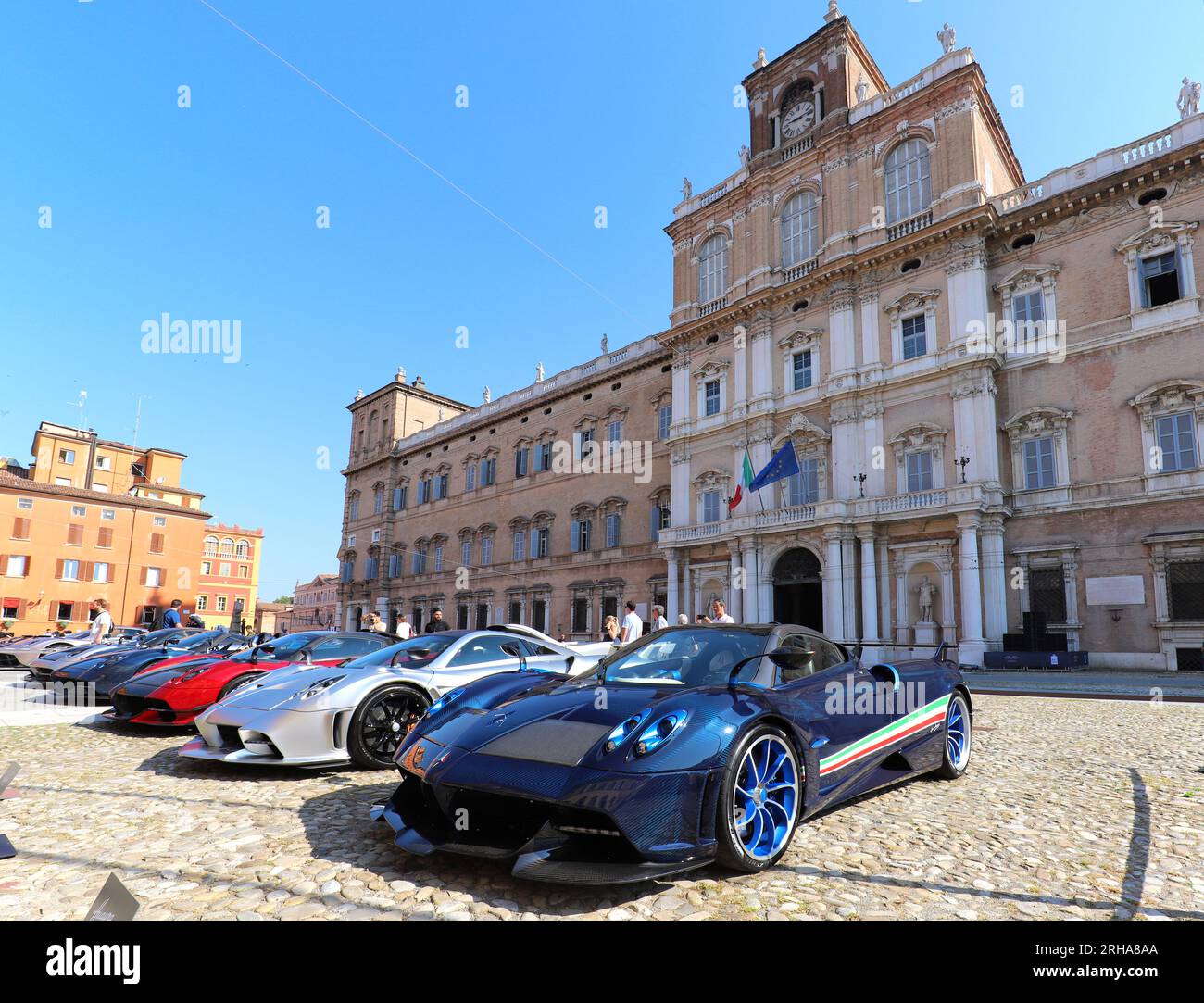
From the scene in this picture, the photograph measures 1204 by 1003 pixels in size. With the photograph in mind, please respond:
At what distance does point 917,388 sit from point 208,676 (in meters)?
23.0

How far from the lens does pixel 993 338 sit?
23219mm

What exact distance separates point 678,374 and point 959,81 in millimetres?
14461

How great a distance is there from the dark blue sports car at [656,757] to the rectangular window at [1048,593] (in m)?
19.5

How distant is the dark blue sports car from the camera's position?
9.61 ft

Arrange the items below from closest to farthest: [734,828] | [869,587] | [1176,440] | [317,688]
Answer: [734,828], [317,688], [1176,440], [869,587]

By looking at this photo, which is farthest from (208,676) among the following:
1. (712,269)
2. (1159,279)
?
(712,269)

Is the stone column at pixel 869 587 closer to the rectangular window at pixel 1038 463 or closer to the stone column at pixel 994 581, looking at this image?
the stone column at pixel 994 581

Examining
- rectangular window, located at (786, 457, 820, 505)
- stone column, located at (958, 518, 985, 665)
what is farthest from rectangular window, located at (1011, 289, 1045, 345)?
rectangular window, located at (786, 457, 820, 505)

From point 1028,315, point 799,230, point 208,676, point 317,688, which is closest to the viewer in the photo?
point 317,688

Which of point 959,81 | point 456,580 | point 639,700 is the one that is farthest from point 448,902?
point 456,580

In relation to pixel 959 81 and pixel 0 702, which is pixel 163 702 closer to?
pixel 0 702

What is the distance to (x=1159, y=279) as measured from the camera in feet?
68.4

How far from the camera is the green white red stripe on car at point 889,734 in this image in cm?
401

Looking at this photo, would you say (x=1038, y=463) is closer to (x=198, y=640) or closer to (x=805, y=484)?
(x=805, y=484)
